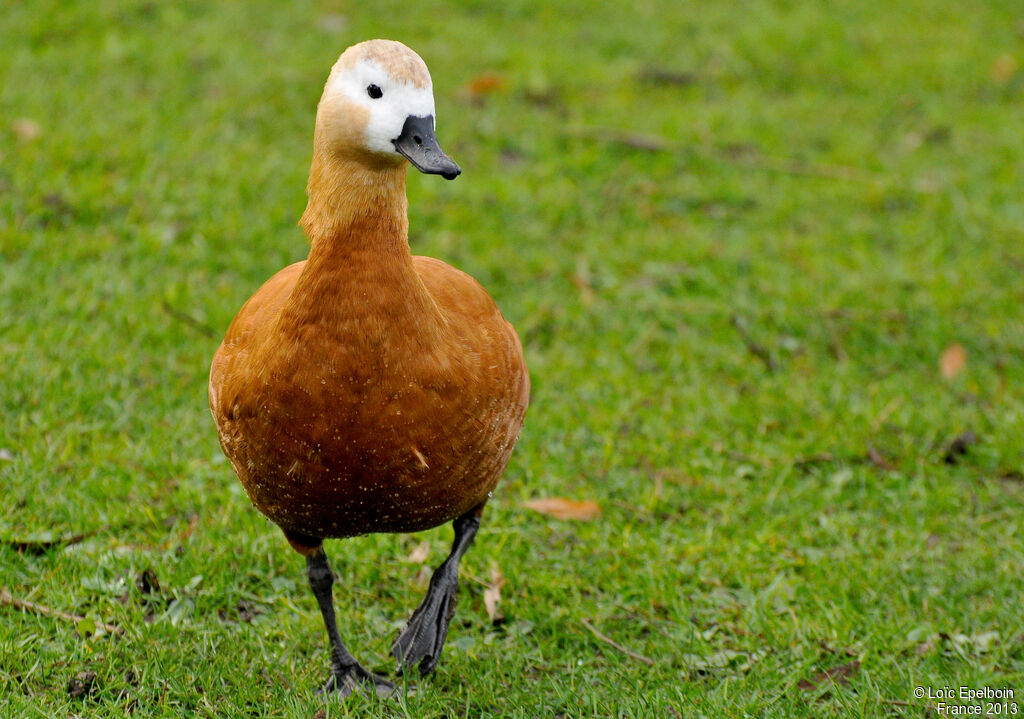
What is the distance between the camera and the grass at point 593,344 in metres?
3.51

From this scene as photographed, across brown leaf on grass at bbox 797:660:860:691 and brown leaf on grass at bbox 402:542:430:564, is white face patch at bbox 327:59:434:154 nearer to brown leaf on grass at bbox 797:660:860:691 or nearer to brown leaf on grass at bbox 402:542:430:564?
brown leaf on grass at bbox 402:542:430:564

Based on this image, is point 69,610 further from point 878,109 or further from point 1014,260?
point 878,109

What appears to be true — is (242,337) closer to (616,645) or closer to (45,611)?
(45,611)

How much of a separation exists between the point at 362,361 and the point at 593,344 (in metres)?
2.70

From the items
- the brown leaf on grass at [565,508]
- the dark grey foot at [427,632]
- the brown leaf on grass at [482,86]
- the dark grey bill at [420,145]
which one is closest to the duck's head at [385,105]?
the dark grey bill at [420,145]

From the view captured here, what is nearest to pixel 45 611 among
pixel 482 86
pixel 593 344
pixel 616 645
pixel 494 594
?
pixel 494 594

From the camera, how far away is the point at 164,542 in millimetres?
3842

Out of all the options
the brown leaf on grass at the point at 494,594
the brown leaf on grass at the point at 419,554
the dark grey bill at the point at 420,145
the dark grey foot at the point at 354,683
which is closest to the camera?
the dark grey bill at the point at 420,145

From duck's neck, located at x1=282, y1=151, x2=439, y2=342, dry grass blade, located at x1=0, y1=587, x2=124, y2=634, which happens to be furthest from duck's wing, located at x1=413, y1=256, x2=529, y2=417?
dry grass blade, located at x1=0, y1=587, x2=124, y2=634

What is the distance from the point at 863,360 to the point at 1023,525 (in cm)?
131

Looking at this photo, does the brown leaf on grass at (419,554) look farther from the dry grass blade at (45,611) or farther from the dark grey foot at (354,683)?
the dry grass blade at (45,611)

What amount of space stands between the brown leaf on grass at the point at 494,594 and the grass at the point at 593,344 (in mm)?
34

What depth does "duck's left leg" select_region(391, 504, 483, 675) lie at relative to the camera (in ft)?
11.1

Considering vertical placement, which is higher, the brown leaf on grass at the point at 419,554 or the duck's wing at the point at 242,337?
the duck's wing at the point at 242,337
